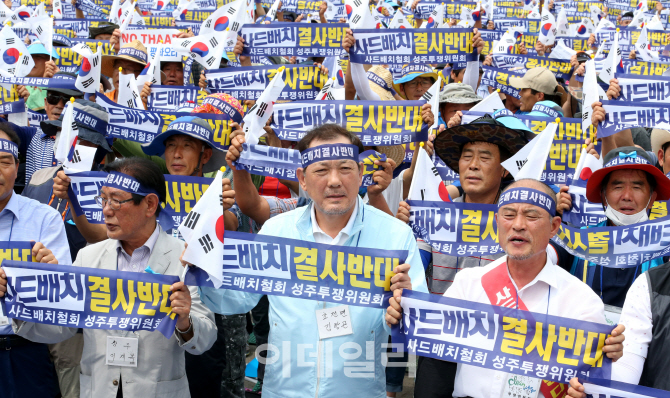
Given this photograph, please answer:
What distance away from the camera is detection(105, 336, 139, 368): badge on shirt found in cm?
395

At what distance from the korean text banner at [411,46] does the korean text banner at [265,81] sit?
33.8 inches

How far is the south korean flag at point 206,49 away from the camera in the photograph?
7.96 m

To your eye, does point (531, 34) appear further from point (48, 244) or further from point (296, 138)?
point (48, 244)

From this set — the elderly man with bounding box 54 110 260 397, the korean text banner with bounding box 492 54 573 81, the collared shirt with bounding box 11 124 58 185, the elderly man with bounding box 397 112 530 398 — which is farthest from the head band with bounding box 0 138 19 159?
the korean text banner with bounding box 492 54 573 81

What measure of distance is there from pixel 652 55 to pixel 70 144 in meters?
8.91

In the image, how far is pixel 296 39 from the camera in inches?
307

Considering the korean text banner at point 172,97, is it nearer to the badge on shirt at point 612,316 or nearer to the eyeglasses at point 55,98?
the eyeglasses at point 55,98

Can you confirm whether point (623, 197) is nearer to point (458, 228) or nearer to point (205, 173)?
point (458, 228)

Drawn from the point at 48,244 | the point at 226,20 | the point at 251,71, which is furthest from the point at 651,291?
the point at 226,20

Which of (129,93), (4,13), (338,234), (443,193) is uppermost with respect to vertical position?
(4,13)

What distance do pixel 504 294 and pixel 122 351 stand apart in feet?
7.20

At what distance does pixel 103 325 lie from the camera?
3.90 meters

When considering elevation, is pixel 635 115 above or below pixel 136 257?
above

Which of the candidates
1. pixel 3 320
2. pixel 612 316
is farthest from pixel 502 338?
Result: pixel 3 320
